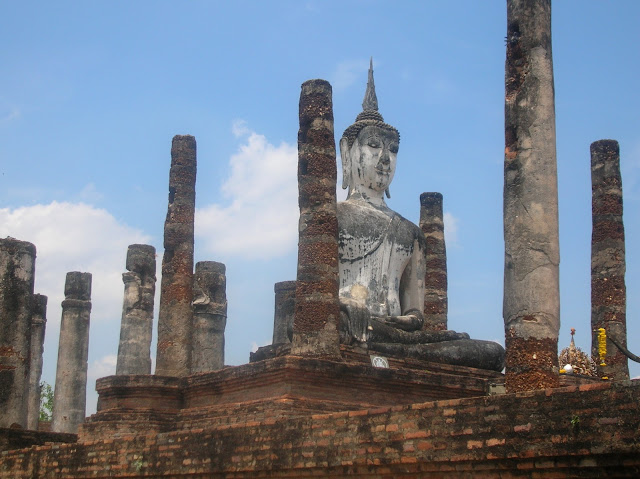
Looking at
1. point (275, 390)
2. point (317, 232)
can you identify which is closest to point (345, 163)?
point (317, 232)

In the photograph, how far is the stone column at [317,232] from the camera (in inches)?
459

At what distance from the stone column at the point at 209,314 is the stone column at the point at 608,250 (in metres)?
7.37

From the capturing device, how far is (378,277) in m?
13.8

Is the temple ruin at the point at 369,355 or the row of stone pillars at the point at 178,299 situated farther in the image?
the row of stone pillars at the point at 178,299

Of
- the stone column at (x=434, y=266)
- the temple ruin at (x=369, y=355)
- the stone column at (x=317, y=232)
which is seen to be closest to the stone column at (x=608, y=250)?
the temple ruin at (x=369, y=355)

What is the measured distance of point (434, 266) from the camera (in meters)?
16.8

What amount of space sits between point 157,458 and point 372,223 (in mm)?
5201

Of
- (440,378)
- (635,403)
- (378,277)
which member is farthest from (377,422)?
(378,277)

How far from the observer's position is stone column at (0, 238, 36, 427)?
13250 millimetres

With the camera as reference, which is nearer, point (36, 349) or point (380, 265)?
point (380, 265)

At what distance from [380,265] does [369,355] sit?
6.48ft

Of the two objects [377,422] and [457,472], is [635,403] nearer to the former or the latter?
[457,472]

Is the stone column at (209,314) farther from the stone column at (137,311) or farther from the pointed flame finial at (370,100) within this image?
the pointed flame finial at (370,100)

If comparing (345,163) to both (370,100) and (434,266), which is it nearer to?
(370,100)
